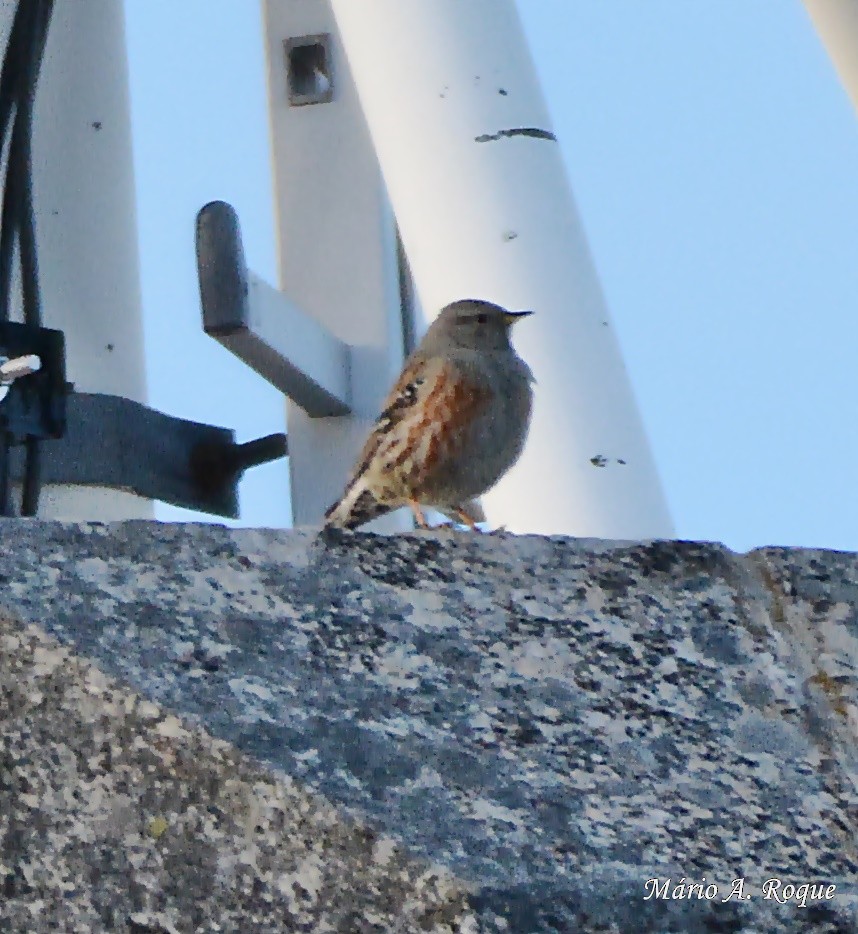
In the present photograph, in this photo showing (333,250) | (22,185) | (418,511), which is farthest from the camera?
(333,250)

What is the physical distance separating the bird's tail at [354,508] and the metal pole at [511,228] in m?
0.98

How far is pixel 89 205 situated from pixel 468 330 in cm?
103

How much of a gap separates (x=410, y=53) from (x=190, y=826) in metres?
1.95

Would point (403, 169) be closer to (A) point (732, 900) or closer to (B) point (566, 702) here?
(B) point (566, 702)

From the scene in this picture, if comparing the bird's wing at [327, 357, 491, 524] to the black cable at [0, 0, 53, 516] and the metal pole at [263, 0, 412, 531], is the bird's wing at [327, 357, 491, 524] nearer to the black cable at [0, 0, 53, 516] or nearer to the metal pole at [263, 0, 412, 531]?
the metal pole at [263, 0, 412, 531]

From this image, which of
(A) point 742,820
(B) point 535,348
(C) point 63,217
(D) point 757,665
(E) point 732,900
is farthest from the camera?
(C) point 63,217

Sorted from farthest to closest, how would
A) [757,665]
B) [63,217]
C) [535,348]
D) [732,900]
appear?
1. [63,217]
2. [535,348]
3. [757,665]
4. [732,900]

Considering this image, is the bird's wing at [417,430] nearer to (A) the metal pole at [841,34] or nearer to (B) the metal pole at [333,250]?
(B) the metal pole at [333,250]

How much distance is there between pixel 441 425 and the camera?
3.77m

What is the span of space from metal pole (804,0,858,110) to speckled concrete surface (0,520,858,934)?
169 centimetres

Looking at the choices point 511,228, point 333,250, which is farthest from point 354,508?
point 511,228

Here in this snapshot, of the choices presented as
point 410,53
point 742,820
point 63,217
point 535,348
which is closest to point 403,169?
point 410,53

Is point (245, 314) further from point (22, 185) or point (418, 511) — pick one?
point (418, 511)

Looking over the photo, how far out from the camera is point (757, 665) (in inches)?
58.2
